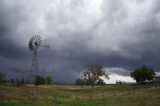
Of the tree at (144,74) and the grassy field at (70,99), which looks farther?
the tree at (144,74)

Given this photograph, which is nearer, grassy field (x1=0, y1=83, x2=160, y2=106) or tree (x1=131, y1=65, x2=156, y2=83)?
grassy field (x1=0, y1=83, x2=160, y2=106)

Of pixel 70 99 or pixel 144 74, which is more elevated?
pixel 144 74

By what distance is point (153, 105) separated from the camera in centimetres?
4956

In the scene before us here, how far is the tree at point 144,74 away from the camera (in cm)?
16088

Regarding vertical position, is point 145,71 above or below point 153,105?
above

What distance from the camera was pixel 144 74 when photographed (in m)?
162

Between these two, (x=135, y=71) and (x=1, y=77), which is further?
(x=1, y=77)

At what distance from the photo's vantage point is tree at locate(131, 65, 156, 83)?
528ft

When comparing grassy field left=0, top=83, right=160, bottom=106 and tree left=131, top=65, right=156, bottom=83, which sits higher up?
tree left=131, top=65, right=156, bottom=83

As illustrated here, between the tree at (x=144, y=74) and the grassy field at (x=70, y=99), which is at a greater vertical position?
the tree at (x=144, y=74)

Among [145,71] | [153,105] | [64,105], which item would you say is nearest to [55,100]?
[64,105]

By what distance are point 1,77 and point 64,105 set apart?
132014 millimetres

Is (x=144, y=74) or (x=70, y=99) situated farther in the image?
(x=144, y=74)

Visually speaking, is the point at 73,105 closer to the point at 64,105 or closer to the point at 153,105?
the point at 64,105
